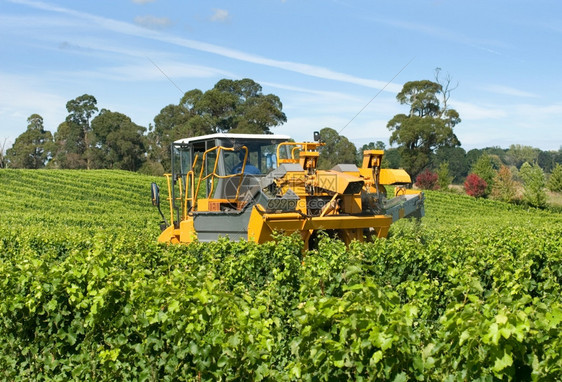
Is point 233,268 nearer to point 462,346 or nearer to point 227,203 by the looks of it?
point 227,203

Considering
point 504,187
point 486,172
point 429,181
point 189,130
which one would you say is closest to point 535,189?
point 504,187

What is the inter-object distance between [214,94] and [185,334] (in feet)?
235

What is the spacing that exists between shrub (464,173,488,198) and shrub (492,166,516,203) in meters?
0.99

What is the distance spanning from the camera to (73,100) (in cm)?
9331

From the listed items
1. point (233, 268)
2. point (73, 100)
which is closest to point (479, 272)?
point (233, 268)

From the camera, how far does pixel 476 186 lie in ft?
193

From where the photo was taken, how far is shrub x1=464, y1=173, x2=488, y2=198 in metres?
58.8

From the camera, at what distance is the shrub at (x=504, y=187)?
5544cm

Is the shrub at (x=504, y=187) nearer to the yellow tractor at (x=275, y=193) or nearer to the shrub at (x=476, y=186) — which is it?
the shrub at (x=476, y=186)

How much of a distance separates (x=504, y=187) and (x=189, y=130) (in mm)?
33620

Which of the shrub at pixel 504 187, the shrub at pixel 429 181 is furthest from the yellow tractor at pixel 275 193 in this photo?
the shrub at pixel 429 181

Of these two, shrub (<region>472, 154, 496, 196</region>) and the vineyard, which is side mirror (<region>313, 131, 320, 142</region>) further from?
shrub (<region>472, 154, 496, 196</region>)

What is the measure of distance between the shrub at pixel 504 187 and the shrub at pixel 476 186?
39.1 inches

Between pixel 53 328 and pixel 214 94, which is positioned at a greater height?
pixel 214 94
